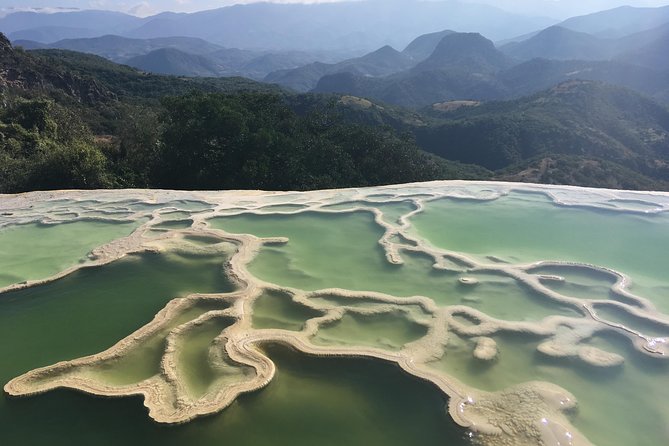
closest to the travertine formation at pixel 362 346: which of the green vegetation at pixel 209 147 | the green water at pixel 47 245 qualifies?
the green water at pixel 47 245

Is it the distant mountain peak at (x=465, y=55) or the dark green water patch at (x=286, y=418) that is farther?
the distant mountain peak at (x=465, y=55)

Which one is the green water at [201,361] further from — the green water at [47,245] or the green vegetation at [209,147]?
the green vegetation at [209,147]

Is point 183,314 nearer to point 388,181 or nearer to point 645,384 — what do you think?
point 645,384

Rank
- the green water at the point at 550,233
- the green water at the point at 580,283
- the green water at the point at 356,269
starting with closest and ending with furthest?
the green water at the point at 356,269 → the green water at the point at 580,283 → the green water at the point at 550,233

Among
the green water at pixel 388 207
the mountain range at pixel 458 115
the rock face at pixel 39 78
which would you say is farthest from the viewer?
the rock face at pixel 39 78

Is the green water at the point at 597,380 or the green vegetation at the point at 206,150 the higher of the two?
the green water at the point at 597,380

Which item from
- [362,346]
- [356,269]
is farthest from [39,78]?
[362,346]

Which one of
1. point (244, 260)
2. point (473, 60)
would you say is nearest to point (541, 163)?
point (244, 260)

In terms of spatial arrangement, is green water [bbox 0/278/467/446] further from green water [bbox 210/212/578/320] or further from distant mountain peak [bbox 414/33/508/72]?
distant mountain peak [bbox 414/33/508/72]
